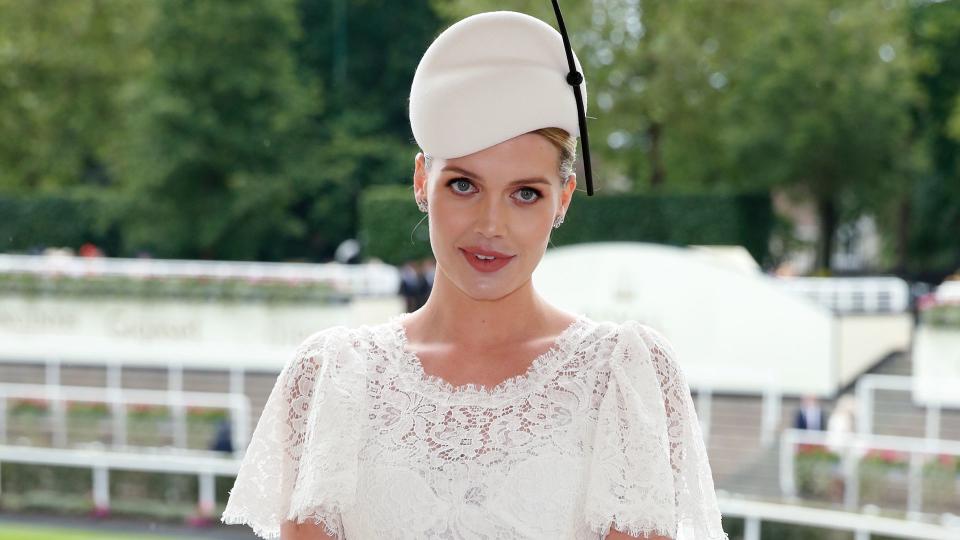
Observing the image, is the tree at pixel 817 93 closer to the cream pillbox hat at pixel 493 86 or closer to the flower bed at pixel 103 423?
the flower bed at pixel 103 423

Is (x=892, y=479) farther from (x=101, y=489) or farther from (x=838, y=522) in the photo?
(x=101, y=489)

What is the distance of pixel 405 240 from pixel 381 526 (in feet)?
47.9

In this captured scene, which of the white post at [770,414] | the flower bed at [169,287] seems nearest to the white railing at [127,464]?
the flower bed at [169,287]

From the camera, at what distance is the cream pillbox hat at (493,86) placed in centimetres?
101

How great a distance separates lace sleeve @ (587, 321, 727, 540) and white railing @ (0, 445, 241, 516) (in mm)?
5972

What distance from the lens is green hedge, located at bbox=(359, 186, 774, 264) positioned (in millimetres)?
15594

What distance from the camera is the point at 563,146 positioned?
105cm

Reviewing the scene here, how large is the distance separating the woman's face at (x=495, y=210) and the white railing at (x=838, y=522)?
4201mm

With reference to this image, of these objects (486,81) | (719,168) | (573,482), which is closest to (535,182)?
(486,81)

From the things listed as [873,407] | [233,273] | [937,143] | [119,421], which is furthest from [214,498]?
[937,143]

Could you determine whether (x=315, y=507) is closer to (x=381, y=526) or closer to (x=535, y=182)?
(x=381, y=526)

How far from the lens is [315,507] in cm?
103

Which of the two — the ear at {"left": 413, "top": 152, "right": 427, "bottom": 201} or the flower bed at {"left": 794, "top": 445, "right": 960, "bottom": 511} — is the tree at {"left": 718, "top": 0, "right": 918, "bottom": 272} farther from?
the ear at {"left": 413, "top": 152, "right": 427, "bottom": 201}

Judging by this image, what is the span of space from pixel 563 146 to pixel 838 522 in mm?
4359
